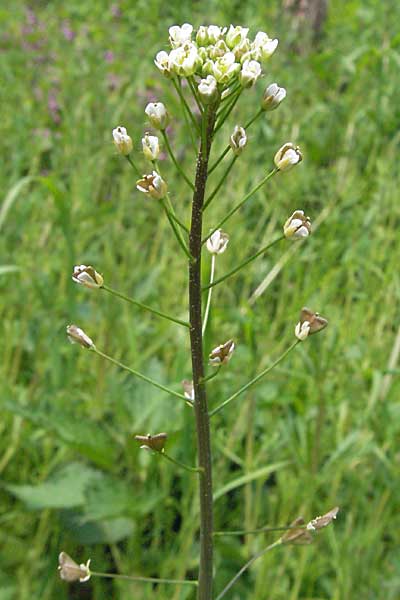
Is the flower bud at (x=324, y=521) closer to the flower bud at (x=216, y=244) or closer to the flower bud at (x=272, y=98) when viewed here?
the flower bud at (x=216, y=244)

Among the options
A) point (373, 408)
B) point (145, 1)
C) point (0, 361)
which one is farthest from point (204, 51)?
point (145, 1)

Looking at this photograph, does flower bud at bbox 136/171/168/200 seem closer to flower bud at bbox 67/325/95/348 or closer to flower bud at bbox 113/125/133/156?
flower bud at bbox 113/125/133/156

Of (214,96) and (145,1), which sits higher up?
(145,1)

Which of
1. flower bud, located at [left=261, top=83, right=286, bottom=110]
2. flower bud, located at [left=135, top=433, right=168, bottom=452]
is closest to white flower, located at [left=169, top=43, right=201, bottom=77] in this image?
flower bud, located at [left=261, top=83, right=286, bottom=110]

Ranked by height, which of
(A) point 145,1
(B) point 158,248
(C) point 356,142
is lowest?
(B) point 158,248

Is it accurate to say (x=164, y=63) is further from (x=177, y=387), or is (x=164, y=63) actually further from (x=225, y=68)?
(x=177, y=387)

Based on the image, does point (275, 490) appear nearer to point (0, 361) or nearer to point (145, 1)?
point (0, 361)

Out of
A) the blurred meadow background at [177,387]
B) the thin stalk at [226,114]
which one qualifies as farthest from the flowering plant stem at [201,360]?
the blurred meadow background at [177,387]
